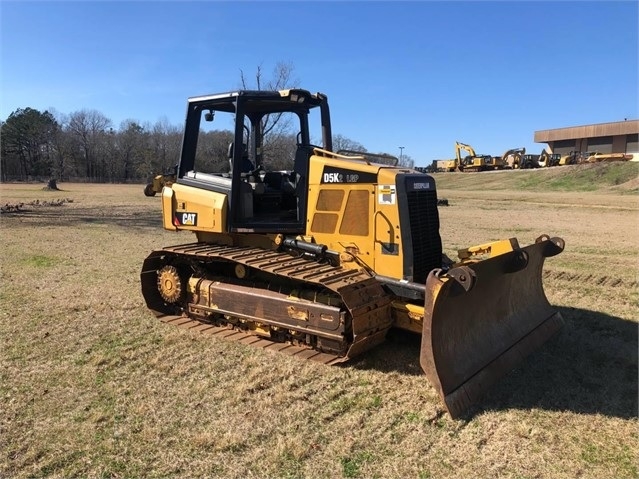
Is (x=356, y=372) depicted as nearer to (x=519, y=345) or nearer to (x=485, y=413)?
(x=485, y=413)

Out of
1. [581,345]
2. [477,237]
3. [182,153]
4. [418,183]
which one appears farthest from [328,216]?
[477,237]

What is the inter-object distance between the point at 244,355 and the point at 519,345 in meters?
3.03

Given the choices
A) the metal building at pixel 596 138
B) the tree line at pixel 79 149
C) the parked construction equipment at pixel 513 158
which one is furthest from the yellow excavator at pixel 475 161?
the tree line at pixel 79 149

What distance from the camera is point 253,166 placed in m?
7.16

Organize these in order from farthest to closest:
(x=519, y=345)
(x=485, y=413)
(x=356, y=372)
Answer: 1. (x=519, y=345)
2. (x=356, y=372)
3. (x=485, y=413)

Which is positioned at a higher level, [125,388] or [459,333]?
[459,333]

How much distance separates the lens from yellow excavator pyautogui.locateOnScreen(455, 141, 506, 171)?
57.0 metres

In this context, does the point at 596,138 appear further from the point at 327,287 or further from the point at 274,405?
the point at 274,405

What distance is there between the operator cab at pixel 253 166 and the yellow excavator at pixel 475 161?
53.1 metres

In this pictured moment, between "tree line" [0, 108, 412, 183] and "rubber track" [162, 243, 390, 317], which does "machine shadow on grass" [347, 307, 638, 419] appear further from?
"tree line" [0, 108, 412, 183]

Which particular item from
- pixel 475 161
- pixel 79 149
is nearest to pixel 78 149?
pixel 79 149

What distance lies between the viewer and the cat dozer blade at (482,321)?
4.50m

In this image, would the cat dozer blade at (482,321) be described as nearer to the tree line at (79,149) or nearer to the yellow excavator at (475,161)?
the yellow excavator at (475,161)

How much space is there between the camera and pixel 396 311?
5543mm
